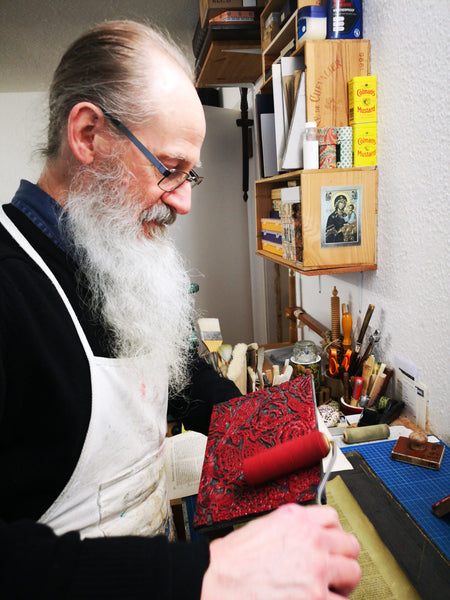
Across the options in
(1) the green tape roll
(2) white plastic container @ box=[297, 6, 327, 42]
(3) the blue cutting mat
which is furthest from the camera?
(2) white plastic container @ box=[297, 6, 327, 42]

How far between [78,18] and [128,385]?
2.56m

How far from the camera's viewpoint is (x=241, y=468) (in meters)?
0.68

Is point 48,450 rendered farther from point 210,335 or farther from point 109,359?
point 210,335

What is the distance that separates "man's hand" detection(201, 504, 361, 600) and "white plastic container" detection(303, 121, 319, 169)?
1.09 meters

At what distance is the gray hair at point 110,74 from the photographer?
0.76 meters

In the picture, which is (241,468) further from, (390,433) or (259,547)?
(390,433)

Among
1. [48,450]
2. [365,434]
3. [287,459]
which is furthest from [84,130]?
[365,434]

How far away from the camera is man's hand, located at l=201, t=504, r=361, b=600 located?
1.45 ft

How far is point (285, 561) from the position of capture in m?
0.46

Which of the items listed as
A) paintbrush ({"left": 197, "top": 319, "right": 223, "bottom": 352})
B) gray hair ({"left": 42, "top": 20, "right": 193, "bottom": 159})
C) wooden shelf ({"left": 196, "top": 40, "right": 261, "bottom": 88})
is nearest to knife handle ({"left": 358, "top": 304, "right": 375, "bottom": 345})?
paintbrush ({"left": 197, "top": 319, "right": 223, "bottom": 352})

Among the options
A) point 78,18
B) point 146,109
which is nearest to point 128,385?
point 146,109

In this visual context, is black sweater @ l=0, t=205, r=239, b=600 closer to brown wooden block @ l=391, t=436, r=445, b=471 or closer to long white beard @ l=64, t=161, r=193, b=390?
long white beard @ l=64, t=161, r=193, b=390

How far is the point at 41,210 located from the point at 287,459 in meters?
0.59

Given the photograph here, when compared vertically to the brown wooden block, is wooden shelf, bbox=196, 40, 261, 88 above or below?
above
